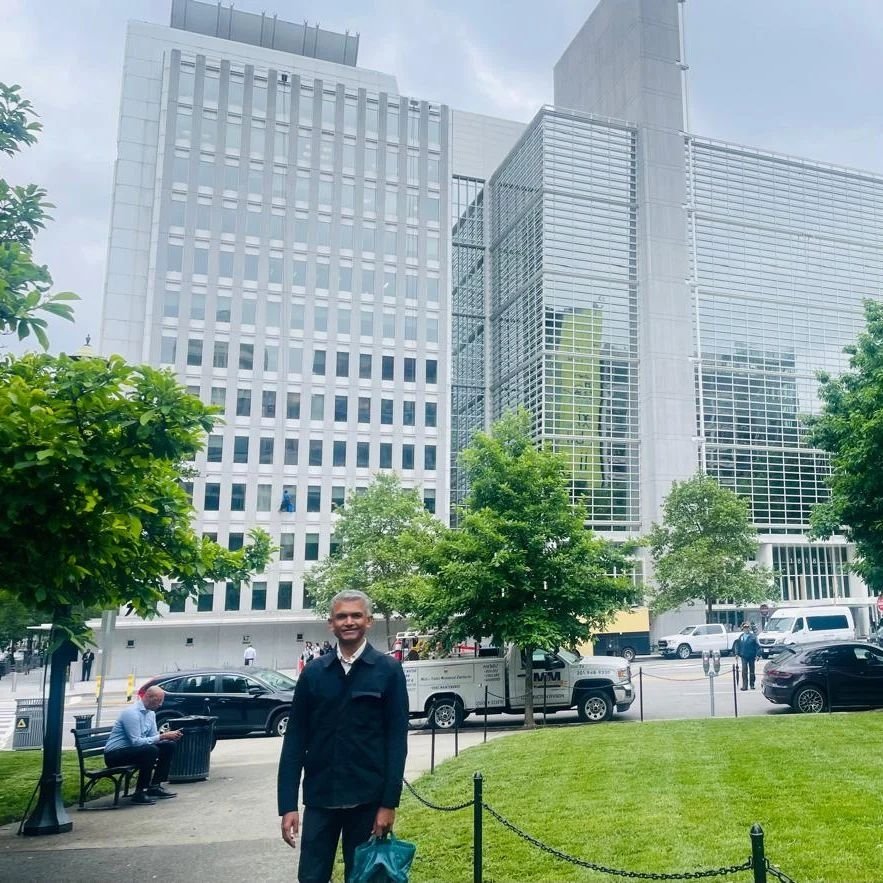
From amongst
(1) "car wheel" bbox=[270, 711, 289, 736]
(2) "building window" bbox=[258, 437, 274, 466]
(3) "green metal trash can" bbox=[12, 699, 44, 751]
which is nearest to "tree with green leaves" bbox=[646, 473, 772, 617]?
(2) "building window" bbox=[258, 437, 274, 466]

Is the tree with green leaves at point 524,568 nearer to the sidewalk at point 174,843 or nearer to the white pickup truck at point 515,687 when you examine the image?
the white pickup truck at point 515,687

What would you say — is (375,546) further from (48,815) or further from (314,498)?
(48,815)

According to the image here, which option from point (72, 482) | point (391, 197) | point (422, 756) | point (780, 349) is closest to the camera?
point (72, 482)

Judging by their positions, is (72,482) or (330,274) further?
(330,274)

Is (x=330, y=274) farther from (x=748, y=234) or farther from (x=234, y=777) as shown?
(x=234, y=777)

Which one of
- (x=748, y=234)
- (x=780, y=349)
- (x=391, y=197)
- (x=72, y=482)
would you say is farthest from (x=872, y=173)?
(x=72, y=482)

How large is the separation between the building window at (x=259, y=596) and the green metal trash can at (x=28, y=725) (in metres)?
34.2

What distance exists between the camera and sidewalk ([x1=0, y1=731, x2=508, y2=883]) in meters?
7.53

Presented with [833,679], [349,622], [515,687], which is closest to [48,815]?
[349,622]

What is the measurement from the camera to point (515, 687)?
18703 millimetres

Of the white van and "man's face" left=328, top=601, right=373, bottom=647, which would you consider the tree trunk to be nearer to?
"man's face" left=328, top=601, right=373, bottom=647

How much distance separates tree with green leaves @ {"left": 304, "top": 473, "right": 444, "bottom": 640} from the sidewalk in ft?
92.4

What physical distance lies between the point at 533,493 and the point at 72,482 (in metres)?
13.3

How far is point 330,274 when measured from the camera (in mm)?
57750
